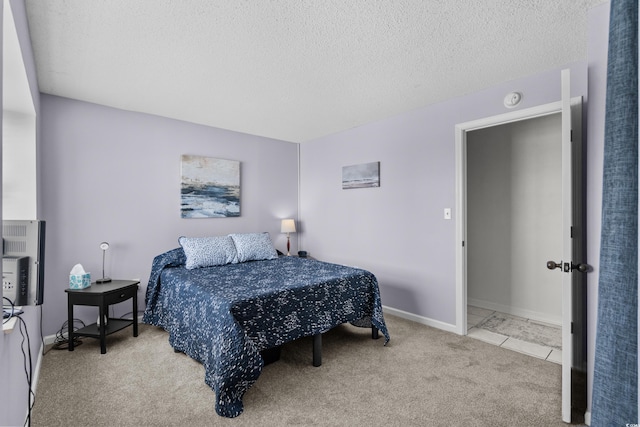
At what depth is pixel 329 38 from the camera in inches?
86.5

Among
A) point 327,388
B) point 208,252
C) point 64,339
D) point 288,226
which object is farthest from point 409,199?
point 64,339

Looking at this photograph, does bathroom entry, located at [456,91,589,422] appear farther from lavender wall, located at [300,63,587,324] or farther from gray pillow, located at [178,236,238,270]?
gray pillow, located at [178,236,238,270]

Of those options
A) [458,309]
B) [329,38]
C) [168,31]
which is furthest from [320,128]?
[458,309]

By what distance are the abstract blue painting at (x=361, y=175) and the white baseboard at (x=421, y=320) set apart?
60.7 inches

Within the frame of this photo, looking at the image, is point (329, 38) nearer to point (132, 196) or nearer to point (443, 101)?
point (443, 101)

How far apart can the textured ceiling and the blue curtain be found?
144 centimetres

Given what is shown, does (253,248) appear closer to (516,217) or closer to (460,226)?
(460,226)

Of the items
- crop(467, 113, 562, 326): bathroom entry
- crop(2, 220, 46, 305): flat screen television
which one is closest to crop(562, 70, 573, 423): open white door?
crop(467, 113, 562, 326): bathroom entry

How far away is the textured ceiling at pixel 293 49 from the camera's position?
1.91 metres

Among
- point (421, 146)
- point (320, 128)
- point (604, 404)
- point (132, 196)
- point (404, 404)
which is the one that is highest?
point (320, 128)

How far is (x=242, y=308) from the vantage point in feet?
7.39

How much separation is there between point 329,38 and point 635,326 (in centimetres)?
217

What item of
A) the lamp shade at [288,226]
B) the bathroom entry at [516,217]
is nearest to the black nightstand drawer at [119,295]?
the lamp shade at [288,226]

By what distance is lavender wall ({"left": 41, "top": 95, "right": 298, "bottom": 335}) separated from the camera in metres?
3.15
